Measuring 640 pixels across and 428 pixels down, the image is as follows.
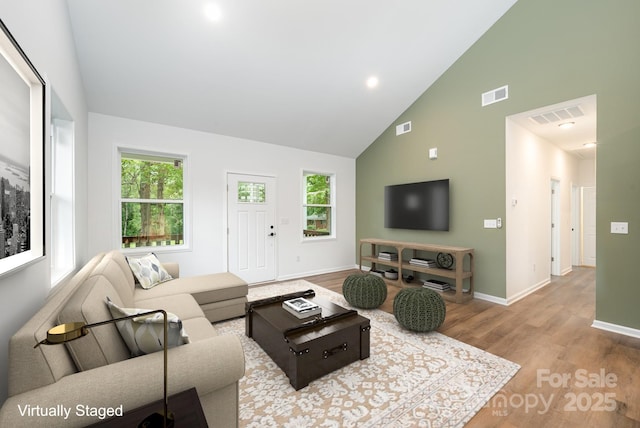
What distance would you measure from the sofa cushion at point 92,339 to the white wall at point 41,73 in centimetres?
26

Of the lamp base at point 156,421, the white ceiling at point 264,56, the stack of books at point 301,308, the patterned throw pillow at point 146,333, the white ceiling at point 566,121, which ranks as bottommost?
the stack of books at point 301,308

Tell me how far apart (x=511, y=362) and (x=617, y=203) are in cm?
209

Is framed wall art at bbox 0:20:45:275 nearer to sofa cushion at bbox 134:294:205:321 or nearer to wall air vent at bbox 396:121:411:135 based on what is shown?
sofa cushion at bbox 134:294:205:321

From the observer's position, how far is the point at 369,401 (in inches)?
69.7

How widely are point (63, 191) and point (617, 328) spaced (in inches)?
222

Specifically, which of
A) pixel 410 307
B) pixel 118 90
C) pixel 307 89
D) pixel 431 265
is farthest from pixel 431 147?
pixel 118 90

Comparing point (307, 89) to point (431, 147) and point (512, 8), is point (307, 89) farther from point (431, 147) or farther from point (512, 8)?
point (512, 8)

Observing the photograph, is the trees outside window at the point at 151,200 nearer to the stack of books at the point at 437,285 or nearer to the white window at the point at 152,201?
the white window at the point at 152,201

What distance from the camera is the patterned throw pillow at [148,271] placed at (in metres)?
2.91

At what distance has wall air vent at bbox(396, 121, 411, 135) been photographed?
4888 millimetres

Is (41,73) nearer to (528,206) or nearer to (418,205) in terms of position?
(418,205)

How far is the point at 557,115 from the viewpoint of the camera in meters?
3.57

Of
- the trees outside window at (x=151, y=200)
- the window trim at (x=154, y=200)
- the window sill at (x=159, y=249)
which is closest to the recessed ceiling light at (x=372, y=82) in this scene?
the window trim at (x=154, y=200)

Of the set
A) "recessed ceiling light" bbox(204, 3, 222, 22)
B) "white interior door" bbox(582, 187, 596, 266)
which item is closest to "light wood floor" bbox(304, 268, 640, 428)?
"white interior door" bbox(582, 187, 596, 266)
